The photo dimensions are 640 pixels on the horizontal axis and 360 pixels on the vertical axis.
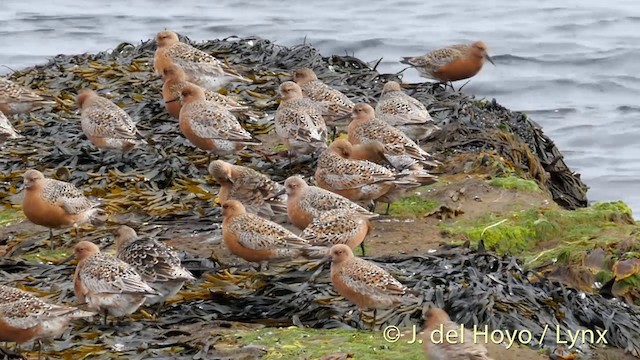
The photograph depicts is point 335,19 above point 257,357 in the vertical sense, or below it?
below

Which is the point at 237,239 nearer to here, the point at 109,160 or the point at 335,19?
the point at 109,160

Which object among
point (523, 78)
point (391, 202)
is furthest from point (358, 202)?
point (523, 78)

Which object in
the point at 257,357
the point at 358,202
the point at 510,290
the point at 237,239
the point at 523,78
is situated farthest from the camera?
the point at 523,78

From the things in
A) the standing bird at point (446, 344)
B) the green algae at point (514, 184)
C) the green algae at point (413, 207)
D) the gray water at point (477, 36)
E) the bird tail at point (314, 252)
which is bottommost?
the gray water at point (477, 36)

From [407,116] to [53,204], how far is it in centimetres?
382

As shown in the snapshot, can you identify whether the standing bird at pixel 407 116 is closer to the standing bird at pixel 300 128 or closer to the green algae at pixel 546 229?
the standing bird at pixel 300 128

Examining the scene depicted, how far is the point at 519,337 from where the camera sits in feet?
26.7

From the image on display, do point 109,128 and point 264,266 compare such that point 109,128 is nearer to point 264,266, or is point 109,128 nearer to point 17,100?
point 17,100

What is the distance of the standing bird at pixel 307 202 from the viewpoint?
10.2 metres

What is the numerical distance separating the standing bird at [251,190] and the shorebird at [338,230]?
1085 mm

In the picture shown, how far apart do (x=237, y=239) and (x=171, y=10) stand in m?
16.4

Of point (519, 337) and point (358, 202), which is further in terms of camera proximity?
point (358, 202)

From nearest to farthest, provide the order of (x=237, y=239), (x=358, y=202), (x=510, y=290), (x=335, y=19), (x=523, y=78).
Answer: (x=510, y=290) < (x=237, y=239) < (x=358, y=202) < (x=523, y=78) < (x=335, y=19)

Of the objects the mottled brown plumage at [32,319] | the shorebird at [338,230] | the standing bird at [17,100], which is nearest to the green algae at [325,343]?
the mottled brown plumage at [32,319]
